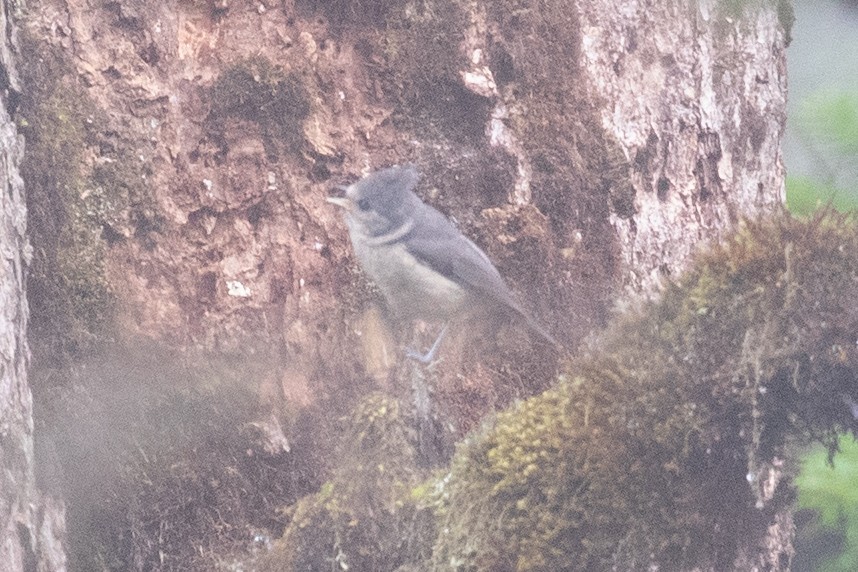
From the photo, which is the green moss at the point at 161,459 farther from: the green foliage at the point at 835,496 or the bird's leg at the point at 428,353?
the green foliage at the point at 835,496

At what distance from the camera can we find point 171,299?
1445 millimetres

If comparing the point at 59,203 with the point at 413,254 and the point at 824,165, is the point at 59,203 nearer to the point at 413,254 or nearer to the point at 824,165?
the point at 413,254

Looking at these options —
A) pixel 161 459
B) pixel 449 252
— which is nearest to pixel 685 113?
pixel 449 252

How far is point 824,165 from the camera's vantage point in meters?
1.48

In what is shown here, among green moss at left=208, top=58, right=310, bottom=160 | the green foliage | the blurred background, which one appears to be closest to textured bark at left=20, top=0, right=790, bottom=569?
green moss at left=208, top=58, right=310, bottom=160

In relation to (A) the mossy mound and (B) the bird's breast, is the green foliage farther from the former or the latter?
(B) the bird's breast

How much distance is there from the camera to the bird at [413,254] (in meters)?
1.45

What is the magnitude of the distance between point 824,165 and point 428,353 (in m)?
0.73

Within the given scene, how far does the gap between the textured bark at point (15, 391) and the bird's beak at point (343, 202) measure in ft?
1.64

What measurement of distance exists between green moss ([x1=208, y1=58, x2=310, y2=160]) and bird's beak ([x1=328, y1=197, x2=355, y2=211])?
0.11 meters

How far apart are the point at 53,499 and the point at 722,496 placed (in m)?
1.08

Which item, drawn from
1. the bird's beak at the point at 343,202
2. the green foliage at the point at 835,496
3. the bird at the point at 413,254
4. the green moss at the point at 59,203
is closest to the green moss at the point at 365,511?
the bird at the point at 413,254

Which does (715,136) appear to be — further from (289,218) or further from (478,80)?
(289,218)

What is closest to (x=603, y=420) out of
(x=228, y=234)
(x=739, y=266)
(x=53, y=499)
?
(x=739, y=266)
